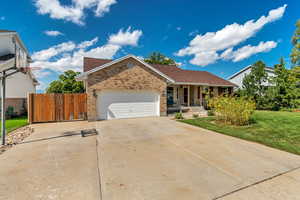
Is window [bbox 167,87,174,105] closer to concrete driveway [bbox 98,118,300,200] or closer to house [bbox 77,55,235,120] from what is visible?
house [bbox 77,55,235,120]

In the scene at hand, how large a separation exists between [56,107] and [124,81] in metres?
4.99

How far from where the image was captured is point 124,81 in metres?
10.3

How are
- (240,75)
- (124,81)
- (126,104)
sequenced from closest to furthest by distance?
(124,81) → (126,104) → (240,75)

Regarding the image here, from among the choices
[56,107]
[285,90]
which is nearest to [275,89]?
[285,90]

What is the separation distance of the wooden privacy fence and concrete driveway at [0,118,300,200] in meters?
4.58

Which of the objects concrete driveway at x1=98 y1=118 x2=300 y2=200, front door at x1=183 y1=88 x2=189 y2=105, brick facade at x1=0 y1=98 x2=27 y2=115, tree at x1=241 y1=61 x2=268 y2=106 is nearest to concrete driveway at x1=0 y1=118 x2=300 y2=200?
concrete driveway at x1=98 y1=118 x2=300 y2=200

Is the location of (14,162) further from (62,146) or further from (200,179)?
(200,179)

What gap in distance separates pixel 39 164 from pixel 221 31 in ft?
67.8

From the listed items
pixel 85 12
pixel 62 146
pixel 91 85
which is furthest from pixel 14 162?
pixel 85 12

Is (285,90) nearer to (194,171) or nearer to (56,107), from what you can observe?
(194,171)

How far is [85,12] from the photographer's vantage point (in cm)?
1072

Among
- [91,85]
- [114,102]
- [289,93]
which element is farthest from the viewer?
[289,93]

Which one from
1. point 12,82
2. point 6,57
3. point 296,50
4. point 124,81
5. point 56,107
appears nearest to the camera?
point 56,107

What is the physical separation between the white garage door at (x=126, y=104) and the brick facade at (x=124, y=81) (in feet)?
1.20
